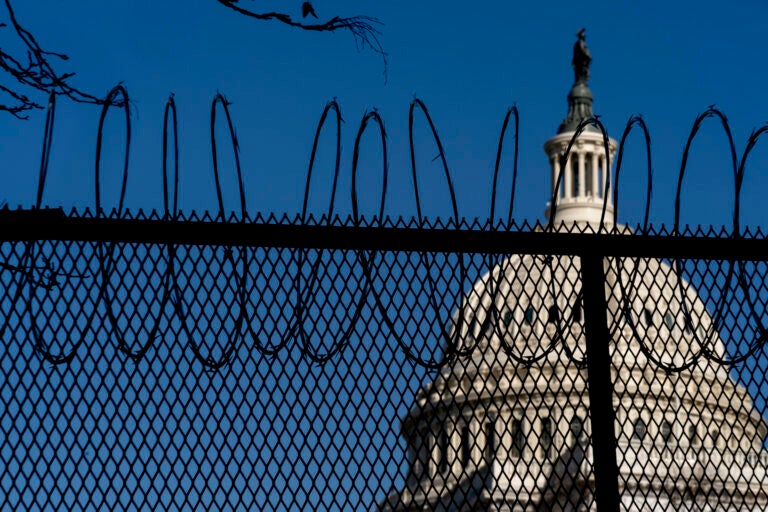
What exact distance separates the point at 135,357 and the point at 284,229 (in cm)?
61

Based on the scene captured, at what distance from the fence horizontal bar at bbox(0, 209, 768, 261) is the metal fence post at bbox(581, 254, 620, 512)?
0.10 m

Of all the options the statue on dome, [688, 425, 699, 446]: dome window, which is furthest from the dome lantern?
[688, 425, 699, 446]: dome window

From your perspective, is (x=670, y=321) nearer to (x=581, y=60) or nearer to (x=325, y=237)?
(x=325, y=237)

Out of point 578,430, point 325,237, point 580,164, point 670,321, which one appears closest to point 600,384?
point 578,430

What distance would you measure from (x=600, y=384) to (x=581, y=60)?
332 feet

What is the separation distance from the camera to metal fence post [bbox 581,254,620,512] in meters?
4.05

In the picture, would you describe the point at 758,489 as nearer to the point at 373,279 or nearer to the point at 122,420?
the point at 373,279

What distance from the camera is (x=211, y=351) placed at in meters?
4.00

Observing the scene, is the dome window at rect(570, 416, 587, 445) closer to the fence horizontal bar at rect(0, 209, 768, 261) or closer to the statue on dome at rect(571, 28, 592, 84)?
the fence horizontal bar at rect(0, 209, 768, 261)

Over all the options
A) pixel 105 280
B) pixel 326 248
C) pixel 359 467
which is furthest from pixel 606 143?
pixel 105 280

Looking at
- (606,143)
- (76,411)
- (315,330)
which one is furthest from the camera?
(606,143)

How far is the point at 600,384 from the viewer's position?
415 cm

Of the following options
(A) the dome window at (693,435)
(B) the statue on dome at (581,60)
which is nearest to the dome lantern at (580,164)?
(B) the statue on dome at (581,60)

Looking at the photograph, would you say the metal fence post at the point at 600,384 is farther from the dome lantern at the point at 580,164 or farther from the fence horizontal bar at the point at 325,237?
the dome lantern at the point at 580,164
